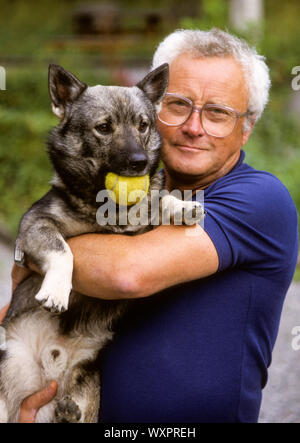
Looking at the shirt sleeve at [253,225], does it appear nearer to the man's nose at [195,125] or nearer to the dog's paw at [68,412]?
the man's nose at [195,125]

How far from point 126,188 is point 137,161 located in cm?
13

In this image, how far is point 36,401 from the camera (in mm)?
2156

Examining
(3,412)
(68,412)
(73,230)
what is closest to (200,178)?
(73,230)

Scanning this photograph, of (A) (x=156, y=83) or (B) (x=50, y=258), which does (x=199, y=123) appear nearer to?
(A) (x=156, y=83)

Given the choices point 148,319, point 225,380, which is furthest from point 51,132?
point 225,380

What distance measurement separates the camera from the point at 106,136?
2.24 meters

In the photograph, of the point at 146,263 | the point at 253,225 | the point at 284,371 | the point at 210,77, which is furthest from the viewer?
the point at 284,371

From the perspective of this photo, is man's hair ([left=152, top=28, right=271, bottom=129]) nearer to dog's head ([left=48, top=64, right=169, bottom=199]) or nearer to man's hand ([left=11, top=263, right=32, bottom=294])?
dog's head ([left=48, top=64, right=169, bottom=199])

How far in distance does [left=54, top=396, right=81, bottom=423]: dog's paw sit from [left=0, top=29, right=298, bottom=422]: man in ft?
0.25

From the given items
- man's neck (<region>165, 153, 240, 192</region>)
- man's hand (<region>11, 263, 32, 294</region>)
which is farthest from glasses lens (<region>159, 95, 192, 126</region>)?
man's hand (<region>11, 263, 32, 294</region>)

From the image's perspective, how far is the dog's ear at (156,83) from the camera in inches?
93.5

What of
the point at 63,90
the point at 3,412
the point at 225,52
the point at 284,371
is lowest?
the point at 284,371

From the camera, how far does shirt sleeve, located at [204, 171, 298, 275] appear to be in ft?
6.21

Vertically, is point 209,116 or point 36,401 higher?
point 209,116
